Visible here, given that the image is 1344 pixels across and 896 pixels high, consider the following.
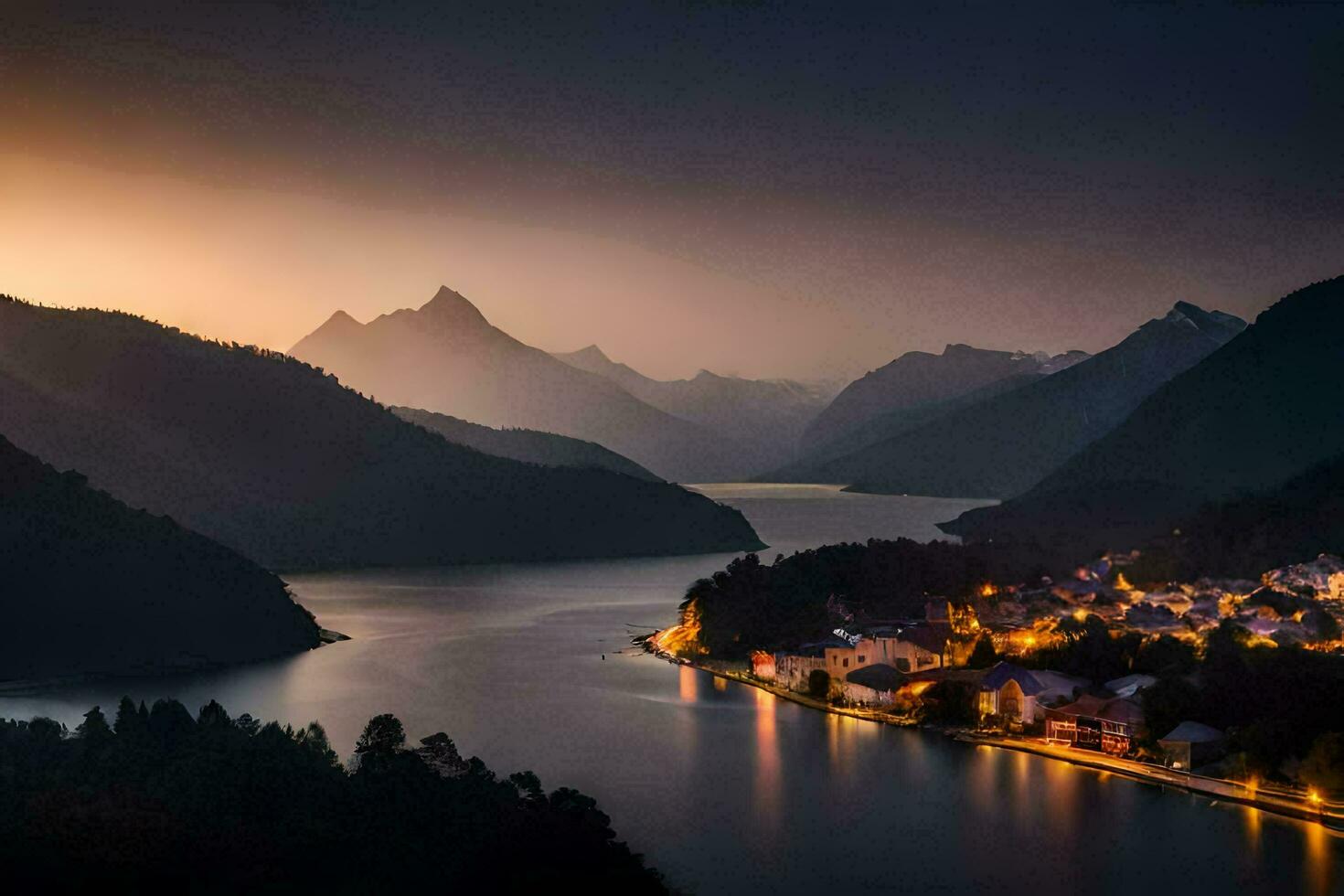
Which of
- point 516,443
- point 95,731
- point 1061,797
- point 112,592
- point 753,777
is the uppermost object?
point 516,443

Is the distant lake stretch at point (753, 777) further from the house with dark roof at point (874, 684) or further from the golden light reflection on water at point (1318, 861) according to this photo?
the house with dark roof at point (874, 684)

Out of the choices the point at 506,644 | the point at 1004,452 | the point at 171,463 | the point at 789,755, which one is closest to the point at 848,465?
the point at 1004,452

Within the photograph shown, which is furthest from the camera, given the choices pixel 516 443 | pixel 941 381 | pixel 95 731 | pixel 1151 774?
pixel 941 381

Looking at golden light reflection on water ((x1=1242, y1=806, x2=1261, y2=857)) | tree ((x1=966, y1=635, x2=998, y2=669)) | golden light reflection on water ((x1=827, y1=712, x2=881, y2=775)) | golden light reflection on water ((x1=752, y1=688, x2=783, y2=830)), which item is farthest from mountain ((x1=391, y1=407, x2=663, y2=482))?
golden light reflection on water ((x1=1242, y1=806, x2=1261, y2=857))

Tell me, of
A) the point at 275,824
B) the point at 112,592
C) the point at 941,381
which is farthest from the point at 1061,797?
the point at 941,381

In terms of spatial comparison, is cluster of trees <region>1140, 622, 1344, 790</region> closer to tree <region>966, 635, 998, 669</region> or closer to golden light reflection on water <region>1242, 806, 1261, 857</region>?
golden light reflection on water <region>1242, 806, 1261, 857</region>

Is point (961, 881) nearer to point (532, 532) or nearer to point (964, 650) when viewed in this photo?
point (964, 650)

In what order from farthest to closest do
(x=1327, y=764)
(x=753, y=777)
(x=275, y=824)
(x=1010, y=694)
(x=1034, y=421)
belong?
(x=1034, y=421)
(x=1010, y=694)
(x=753, y=777)
(x=1327, y=764)
(x=275, y=824)

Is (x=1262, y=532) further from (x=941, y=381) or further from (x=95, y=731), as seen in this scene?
(x=941, y=381)
